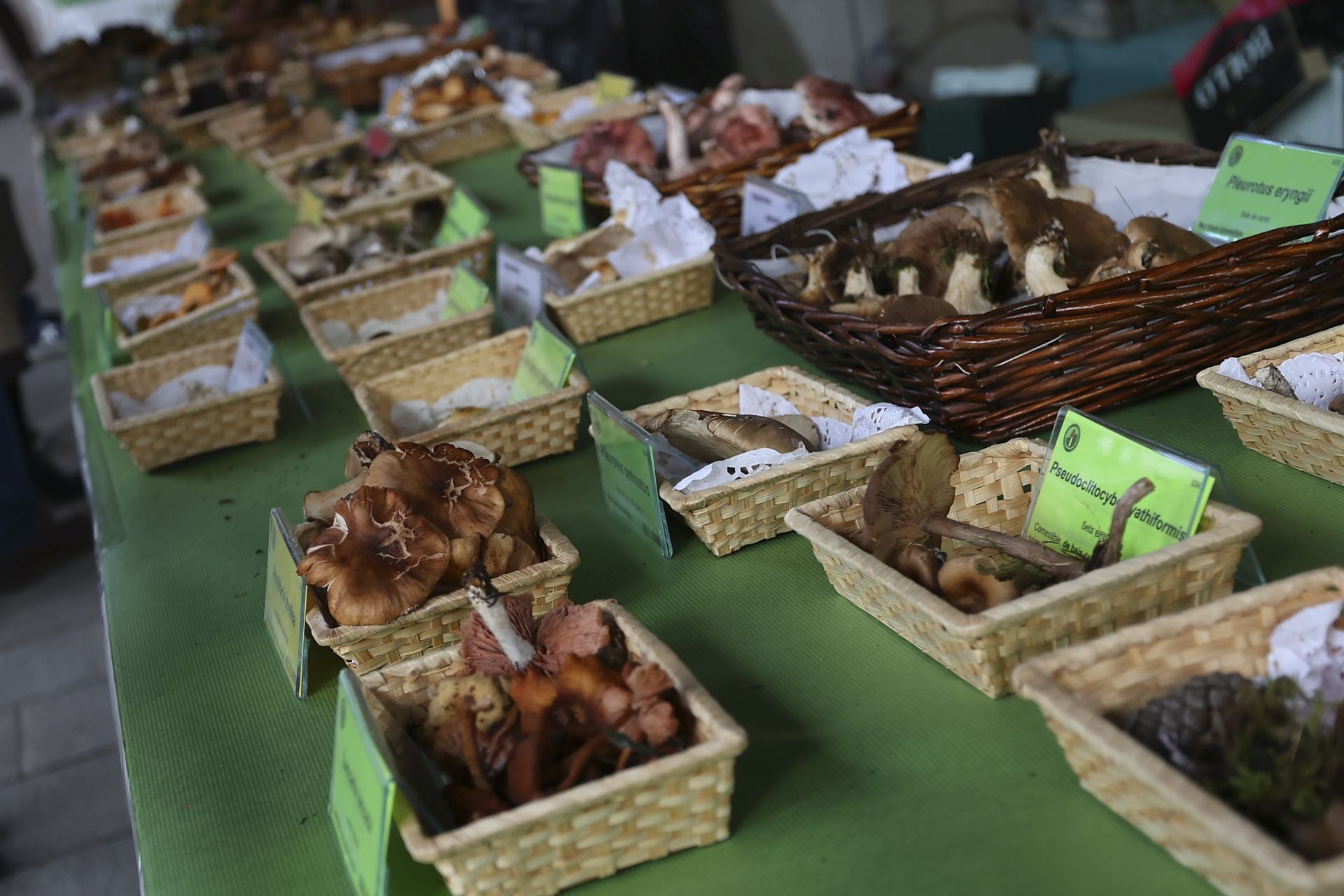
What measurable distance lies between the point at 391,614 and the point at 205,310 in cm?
154

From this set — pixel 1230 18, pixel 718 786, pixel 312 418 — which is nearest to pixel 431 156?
pixel 312 418

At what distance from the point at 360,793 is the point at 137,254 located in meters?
2.76

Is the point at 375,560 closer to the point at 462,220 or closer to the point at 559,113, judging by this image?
the point at 462,220

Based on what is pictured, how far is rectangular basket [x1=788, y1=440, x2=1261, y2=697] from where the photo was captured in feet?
3.71

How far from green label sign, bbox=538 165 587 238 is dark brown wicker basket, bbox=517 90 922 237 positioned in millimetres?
28

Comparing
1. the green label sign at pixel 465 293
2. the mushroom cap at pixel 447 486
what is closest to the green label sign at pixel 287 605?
the mushroom cap at pixel 447 486

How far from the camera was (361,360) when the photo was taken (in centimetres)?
222

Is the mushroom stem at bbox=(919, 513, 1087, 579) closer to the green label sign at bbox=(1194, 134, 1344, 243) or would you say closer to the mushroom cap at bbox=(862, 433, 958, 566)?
the mushroom cap at bbox=(862, 433, 958, 566)

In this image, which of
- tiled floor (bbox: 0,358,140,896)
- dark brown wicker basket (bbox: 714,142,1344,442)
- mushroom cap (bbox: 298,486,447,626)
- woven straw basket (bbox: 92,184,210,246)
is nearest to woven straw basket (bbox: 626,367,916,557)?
dark brown wicker basket (bbox: 714,142,1344,442)

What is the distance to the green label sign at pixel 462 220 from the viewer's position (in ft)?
8.92

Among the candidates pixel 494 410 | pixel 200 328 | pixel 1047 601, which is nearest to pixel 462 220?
pixel 200 328

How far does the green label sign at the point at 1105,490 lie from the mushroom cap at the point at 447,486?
635 millimetres

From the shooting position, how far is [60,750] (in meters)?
3.33

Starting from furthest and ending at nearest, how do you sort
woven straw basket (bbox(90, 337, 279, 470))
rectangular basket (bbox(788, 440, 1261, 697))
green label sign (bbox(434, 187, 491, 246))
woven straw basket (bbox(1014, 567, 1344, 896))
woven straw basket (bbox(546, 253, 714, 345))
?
1. green label sign (bbox(434, 187, 491, 246))
2. woven straw basket (bbox(546, 253, 714, 345))
3. woven straw basket (bbox(90, 337, 279, 470))
4. rectangular basket (bbox(788, 440, 1261, 697))
5. woven straw basket (bbox(1014, 567, 1344, 896))
